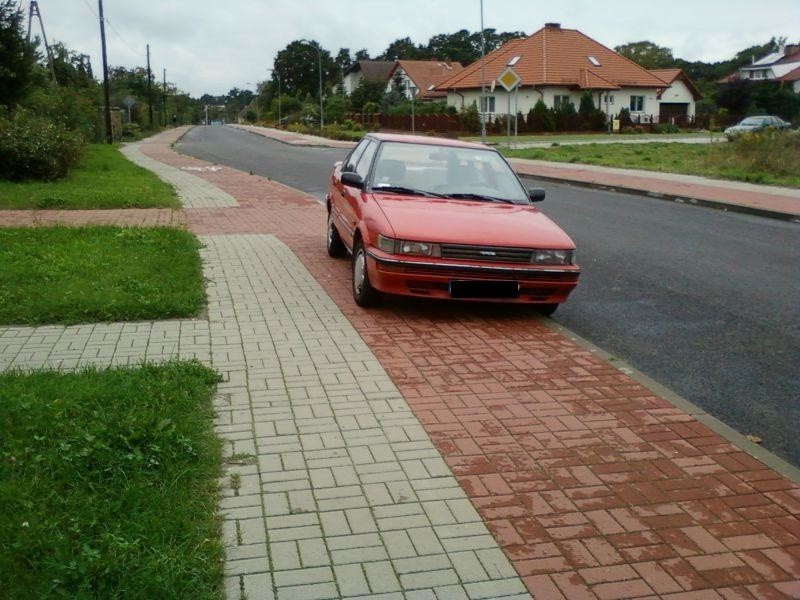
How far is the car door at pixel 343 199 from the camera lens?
29.2 ft

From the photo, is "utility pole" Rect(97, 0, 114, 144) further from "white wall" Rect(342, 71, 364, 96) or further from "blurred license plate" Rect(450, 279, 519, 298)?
"white wall" Rect(342, 71, 364, 96)

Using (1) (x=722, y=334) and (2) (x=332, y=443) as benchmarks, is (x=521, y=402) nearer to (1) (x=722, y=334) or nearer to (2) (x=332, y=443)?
(2) (x=332, y=443)

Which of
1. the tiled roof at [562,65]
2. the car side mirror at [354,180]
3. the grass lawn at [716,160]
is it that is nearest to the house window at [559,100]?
the tiled roof at [562,65]

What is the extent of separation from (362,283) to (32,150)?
1340 cm

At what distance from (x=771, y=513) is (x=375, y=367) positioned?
2814mm

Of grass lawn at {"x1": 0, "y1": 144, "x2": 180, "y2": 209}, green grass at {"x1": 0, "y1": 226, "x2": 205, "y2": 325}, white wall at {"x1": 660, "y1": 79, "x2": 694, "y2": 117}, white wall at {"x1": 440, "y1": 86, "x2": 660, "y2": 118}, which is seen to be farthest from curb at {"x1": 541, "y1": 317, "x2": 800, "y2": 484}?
white wall at {"x1": 660, "y1": 79, "x2": 694, "y2": 117}

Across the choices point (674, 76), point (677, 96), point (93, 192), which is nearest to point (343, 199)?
point (93, 192)

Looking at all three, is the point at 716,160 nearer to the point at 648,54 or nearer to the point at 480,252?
the point at 480,252

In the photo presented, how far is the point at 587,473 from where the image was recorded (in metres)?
4.35

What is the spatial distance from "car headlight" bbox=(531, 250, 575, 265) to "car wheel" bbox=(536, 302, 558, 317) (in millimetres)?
396

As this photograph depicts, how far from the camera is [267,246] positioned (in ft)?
36.5

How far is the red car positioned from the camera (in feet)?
23.8

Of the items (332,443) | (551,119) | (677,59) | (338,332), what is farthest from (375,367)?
(677,59)

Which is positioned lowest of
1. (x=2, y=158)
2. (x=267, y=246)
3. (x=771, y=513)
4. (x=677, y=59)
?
(x=771, y=513)
